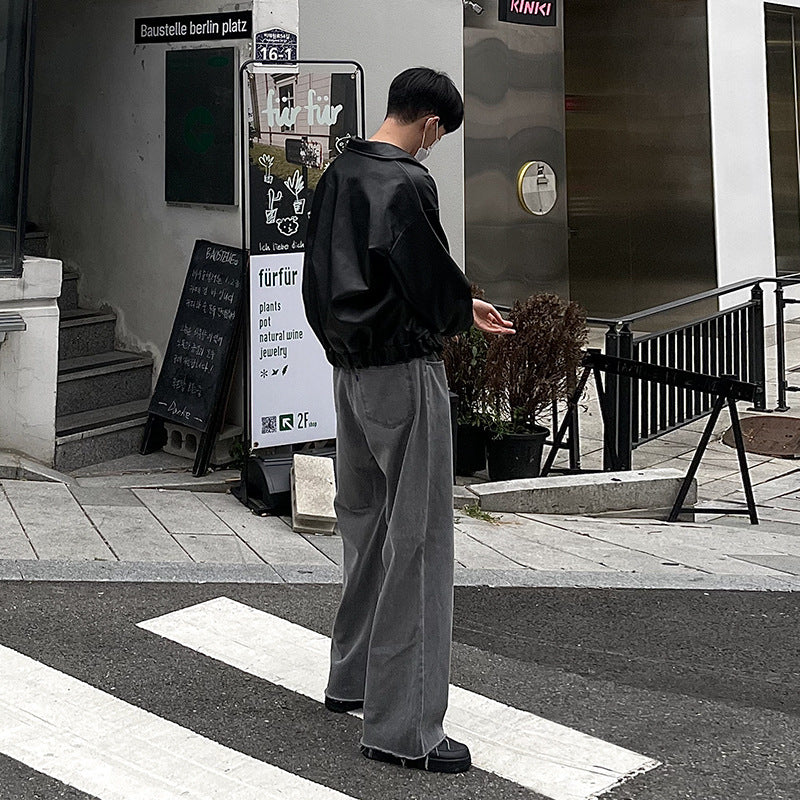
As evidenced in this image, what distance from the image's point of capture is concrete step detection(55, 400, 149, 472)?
312 inches

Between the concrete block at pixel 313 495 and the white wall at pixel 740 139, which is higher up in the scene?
the white wall at pixel 740 139

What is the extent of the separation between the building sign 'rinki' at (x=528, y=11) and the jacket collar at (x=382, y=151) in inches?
318

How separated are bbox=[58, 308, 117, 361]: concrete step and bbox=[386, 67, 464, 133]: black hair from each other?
210 inches

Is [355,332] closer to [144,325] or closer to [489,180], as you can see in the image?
[144,325]

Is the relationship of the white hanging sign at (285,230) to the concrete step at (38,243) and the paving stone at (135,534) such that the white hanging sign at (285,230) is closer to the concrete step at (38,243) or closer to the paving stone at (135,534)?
the paving stone at (135,534)

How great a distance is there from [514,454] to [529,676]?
3.51 m

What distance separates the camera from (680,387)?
331 inches

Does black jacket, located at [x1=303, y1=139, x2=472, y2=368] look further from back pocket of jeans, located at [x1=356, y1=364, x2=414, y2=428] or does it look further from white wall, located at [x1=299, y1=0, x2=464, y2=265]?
white wall, located at [x1=299, y1=0, x2=464, y2=265]

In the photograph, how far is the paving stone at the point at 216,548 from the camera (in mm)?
6137

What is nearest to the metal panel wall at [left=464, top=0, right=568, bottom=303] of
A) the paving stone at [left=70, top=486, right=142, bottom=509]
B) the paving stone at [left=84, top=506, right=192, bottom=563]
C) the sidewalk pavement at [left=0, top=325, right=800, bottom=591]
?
the sidewalk pavement at [left=0, top=325, right=800, bottom=591]

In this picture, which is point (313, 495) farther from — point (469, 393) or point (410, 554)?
point (410, 554)

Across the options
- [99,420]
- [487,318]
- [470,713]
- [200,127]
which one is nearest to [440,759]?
[470,713]

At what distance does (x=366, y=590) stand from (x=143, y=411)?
4701mm

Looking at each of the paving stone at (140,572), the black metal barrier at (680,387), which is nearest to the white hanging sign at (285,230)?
the paving stone at (140,572)
